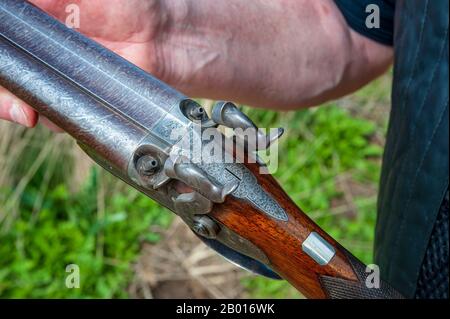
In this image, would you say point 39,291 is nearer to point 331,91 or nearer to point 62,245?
point 62,245

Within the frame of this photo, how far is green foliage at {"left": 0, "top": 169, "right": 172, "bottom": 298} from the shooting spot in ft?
9.12

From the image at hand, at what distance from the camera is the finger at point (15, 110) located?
4.66 ft

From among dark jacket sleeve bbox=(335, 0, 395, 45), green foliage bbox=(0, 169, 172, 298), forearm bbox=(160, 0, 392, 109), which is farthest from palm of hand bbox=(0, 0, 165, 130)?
green foliage bbox=(0, 169, 172, 298)

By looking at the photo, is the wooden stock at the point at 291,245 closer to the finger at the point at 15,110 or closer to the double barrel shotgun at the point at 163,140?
the double barrel shotgun at the point at 163,140

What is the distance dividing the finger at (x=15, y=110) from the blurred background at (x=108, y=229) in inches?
54.3

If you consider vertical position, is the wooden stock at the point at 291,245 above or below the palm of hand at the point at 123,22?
below

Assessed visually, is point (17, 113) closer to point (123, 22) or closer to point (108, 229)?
point (123, 22)

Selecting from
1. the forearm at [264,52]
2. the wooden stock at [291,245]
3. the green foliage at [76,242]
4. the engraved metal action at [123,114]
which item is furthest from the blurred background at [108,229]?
the engraved metal action at [123,114]

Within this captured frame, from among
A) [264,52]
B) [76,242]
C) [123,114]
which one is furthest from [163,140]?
[76,242]

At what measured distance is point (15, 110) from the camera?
1.45 m

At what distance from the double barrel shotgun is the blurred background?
1.56 m

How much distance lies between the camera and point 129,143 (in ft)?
3.94
